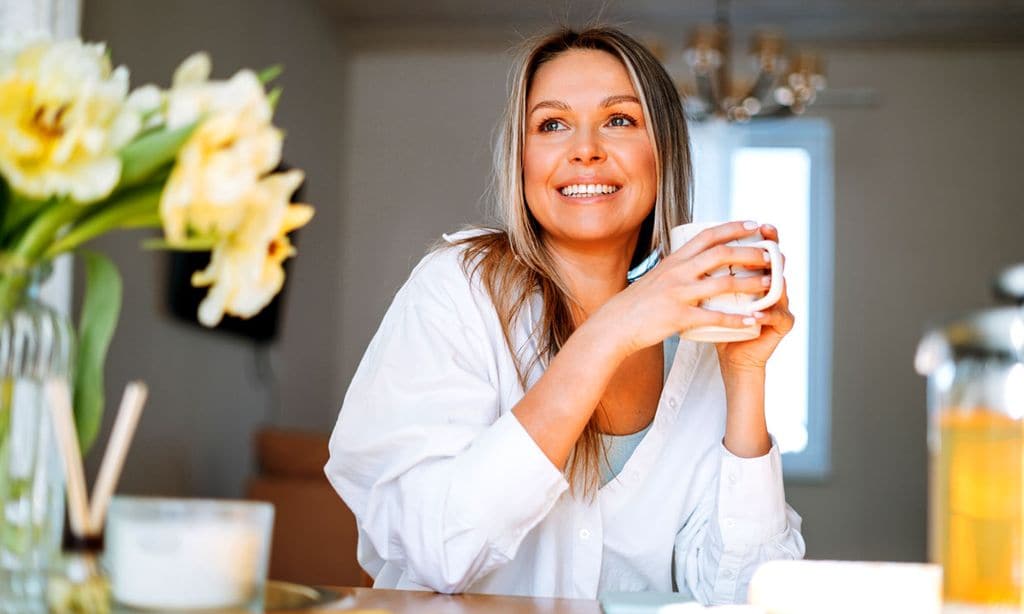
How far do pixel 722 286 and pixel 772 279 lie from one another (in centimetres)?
5

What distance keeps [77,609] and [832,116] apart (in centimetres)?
647

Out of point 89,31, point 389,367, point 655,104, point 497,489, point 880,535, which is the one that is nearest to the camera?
point 497,489

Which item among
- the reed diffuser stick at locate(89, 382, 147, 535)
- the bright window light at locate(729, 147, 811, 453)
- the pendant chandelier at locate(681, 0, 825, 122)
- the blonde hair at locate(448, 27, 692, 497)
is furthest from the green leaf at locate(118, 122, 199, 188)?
→ the bright window light at locate(729, 147, 811, 453)

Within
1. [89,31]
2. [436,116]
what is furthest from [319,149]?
[89,31]

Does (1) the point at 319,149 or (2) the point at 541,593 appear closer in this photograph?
(2) the point at 541,593

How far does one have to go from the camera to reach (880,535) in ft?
21.5

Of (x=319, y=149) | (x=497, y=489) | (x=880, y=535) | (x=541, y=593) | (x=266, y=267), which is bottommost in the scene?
(x=880, y=535)

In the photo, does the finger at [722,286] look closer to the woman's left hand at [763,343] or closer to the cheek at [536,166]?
the woman's left hand at [763,343]

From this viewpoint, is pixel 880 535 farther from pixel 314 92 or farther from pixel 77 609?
pixel 77 609

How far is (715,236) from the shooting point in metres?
1.13

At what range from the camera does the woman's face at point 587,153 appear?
1.59 metres

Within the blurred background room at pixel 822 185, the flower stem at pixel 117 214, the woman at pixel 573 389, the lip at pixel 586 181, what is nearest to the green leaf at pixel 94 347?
the flower stem at pixel 117 214

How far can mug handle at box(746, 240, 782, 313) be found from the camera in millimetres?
1127

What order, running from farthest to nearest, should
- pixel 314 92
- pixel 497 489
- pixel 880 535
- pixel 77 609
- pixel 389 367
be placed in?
pixel 880 535 < pixel 314 92 < pixel 389 367 < pixel 497 489 < pixel 77 609
